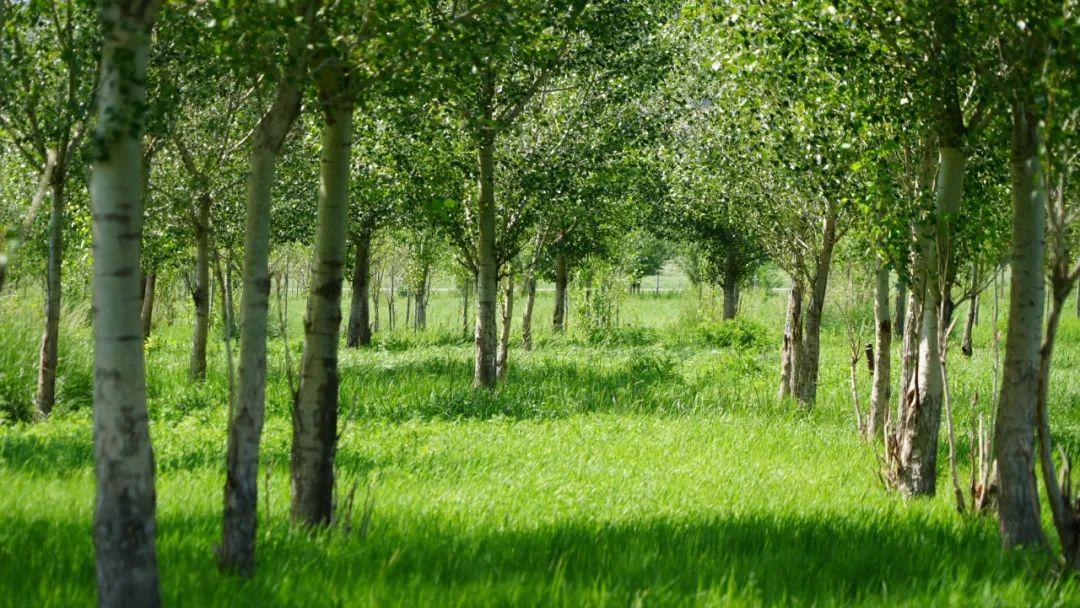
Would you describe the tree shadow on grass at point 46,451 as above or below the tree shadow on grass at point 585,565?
below

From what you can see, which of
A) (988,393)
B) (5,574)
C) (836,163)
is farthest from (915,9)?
(988,393)

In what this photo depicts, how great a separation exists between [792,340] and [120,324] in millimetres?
13277

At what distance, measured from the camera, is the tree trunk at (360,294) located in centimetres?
2625

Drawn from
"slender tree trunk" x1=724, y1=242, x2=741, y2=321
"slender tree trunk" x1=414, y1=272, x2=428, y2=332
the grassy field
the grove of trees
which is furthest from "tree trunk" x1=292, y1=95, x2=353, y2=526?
"slender tree trunk" x1=414, y1=272, x2=428, y2=332

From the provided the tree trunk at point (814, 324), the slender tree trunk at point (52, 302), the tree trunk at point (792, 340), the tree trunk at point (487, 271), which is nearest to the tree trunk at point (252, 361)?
the slender tree trunk at point (52, 302)

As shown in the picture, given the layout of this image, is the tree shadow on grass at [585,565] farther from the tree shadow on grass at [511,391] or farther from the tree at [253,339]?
the tree shadow on grass at [511,391]

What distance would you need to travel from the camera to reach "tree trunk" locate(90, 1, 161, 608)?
388cm

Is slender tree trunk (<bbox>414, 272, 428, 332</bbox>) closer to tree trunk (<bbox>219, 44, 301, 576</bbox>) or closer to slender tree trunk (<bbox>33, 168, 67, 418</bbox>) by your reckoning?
slender tree trunk (<bbox>33, 168, 67, 418</bbox>)

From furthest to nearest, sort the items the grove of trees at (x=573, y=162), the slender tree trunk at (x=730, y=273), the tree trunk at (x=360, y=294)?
the slender tree trunk at (x=730, y=273) → the tree trunk at (x=360, y=294) → the grove of trees at (x=573, y=162)

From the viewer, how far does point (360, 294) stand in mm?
28109

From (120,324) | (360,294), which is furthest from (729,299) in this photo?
(120,324)

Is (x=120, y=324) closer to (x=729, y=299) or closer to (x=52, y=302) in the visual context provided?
(x=52, y=302)

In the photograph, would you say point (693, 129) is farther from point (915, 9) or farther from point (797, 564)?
point (797, 564)

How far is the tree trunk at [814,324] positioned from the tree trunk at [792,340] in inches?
3.8
